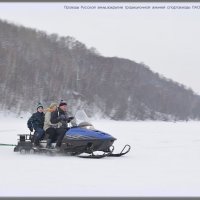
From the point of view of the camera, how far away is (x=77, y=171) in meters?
8.25

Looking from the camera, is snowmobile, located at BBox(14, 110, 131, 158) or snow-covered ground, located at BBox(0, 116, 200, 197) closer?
snow-covered ground, located at BBox(0, 116, 200, 197)

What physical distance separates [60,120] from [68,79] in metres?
62.5

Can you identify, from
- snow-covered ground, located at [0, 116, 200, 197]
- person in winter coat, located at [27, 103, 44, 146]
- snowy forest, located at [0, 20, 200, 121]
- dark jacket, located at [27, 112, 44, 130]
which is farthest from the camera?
snowy forest, located at [0, 20, 200, 121]

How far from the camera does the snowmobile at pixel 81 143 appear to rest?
1084 cm

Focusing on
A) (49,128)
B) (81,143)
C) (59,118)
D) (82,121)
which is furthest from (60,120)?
(81,143)

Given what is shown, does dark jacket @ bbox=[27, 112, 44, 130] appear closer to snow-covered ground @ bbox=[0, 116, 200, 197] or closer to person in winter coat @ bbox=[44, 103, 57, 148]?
person in winter coat @ bbox=[44, 103, 57, 148]

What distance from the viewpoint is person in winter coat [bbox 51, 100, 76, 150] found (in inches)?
441

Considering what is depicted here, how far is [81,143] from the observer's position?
11.0 metres

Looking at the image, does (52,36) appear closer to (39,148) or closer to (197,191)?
(39,148)

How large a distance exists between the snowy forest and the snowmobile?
4752cm

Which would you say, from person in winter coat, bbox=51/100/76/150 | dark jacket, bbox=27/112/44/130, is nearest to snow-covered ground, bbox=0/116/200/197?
person in winter coat, bbox=51/100/76/150

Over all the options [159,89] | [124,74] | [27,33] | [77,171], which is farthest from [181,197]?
[159,89]

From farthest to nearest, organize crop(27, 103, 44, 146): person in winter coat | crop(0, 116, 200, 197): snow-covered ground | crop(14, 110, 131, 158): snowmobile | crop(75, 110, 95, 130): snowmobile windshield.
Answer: crop(27, 103, 44, 146): person in winter coat
crop(75, 110, 95, 130): snowmobile windshield
crop(14, 110, 131, 158): snowmobile
crop(0, 116, 200, 197): snow-covered ground

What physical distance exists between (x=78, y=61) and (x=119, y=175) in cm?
7875
